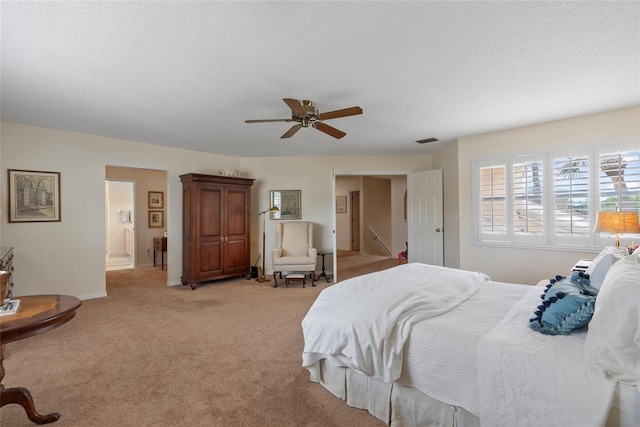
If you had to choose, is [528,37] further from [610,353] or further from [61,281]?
[61,281]

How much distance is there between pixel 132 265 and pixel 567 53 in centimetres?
823

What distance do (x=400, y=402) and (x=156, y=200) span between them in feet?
23.2

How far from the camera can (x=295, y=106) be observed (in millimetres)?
2666

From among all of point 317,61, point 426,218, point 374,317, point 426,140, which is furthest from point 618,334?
point 426,218

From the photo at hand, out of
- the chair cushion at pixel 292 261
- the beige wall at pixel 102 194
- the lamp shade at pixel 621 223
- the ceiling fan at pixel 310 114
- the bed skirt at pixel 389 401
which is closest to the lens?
the bed skirt at pixel 389 401

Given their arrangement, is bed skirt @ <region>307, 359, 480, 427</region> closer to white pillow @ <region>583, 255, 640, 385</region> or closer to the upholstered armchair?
white pillow @ <region>583, 255, 640, 385</region>

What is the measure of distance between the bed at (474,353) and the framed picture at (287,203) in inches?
155

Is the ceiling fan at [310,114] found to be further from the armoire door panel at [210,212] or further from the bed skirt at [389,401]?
the armoire door panel at [210,212]

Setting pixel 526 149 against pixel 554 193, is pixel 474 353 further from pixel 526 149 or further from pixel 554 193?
pixel 526 149

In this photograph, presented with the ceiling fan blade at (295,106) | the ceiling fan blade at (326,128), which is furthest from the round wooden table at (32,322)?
the ceiling fan blade at (326,128)

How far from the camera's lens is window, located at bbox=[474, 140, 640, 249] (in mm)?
3391

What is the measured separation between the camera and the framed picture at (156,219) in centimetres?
716

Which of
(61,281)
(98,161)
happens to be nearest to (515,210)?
(98,161)

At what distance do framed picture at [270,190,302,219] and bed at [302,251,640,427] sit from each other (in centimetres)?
394
